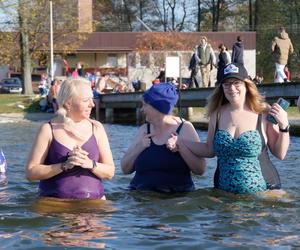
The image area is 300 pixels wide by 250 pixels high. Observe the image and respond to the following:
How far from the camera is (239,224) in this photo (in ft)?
20.2

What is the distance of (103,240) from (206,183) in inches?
159

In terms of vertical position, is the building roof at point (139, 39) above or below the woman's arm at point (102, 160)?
above

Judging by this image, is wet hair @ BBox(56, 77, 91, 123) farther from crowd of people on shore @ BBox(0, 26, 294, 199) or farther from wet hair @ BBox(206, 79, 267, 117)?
wet hair @ BBox(206, 79, 267, 117)

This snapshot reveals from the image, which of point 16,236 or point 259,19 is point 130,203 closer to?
point 16,236

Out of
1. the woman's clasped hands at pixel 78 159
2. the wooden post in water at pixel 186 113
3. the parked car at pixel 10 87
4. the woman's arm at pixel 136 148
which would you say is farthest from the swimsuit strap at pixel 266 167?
the parked car at pixel 10 87

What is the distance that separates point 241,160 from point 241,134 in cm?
26

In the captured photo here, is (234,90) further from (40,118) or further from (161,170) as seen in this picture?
(40,118)

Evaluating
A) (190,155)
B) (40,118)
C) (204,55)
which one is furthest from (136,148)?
(40,118)

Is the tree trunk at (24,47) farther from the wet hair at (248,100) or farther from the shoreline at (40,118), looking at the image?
the wet hair at (248,100)

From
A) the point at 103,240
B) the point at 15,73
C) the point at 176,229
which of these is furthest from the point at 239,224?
the point at 15,73

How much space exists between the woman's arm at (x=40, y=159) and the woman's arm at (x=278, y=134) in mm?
2145

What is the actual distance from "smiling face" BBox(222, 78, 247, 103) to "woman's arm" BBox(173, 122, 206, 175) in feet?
1.74

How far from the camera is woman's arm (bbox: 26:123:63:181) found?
20.2ft

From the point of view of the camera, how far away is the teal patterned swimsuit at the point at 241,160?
22.4ft
